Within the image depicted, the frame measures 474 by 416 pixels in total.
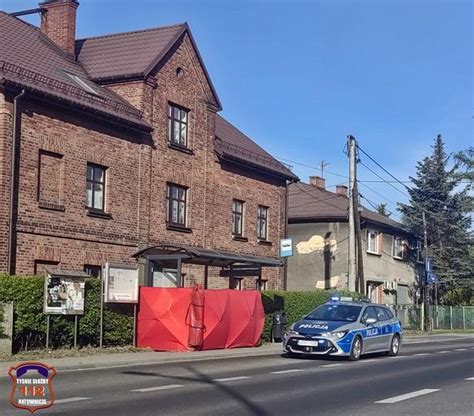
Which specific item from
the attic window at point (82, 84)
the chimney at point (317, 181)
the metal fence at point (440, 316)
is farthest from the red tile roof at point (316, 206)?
the attic window at point (82, 84)

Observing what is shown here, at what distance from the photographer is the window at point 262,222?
3331 centimetres

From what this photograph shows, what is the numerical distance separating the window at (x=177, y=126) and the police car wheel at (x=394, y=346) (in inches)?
418

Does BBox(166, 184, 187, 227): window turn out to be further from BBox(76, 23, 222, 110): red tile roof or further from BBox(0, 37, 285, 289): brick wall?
Result: BBox(76, 23, 222, 110): red tile roof

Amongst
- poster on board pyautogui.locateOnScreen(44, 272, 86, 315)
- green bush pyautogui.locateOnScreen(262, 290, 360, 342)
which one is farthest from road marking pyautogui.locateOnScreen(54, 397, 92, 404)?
green bush pyautogui.locateOnScreen(262, 290, 360, 342)

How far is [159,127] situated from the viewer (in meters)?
27.0

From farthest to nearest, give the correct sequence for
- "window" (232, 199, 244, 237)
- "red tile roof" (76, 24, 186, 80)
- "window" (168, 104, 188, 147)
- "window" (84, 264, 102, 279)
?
"window" (232, 199, 244, 237) → "window" (168, 104, 188, 147) → "red tile roof" (76, 24, 186, 80) → "window" (84, 264, 102, 279)

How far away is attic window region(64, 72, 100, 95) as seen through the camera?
24.7 m

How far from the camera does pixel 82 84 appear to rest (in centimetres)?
2544

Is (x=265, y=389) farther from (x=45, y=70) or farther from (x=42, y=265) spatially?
(x=45, y=70)

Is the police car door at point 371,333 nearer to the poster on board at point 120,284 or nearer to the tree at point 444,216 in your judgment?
the poster on board at point 120,284

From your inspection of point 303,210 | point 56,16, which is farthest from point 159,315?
point 303,210

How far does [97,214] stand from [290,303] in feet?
28.1

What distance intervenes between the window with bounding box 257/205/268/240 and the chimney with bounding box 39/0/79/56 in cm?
1049

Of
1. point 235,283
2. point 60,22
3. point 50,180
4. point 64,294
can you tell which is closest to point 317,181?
point 235,283
